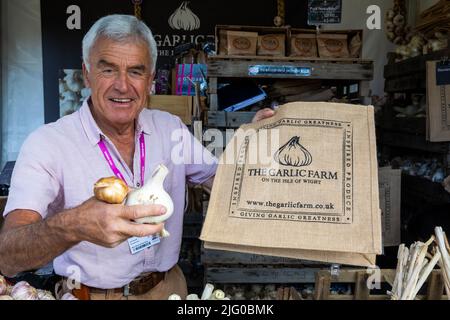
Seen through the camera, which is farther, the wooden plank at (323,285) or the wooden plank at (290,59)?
the wooden plank at (290,59)

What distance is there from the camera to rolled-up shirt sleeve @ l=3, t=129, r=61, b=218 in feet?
4.34

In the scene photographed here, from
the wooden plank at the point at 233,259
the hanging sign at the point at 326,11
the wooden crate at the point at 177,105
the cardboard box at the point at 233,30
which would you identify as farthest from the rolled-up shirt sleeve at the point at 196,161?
the hanging sign at the point at 326,11

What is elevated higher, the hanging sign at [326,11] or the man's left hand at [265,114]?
the hanging sign at [326,11]

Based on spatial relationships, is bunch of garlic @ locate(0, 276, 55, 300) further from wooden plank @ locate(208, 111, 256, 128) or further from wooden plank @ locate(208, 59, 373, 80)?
wooden plank @ locate(208, 59, 373, 80)

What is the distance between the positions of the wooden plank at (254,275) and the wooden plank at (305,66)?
1.08 metres


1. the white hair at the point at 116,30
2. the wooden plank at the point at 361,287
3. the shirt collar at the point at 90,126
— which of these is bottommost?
the wooden plank at the point at 361,287

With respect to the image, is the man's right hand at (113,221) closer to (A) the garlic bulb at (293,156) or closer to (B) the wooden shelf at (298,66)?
(A) the garlic bulb at (293,156)

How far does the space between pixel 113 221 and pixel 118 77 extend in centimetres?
73

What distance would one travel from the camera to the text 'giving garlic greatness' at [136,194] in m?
0.96

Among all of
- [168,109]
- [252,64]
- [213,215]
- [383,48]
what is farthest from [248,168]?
[383,48]

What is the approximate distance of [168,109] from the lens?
334 centimetres

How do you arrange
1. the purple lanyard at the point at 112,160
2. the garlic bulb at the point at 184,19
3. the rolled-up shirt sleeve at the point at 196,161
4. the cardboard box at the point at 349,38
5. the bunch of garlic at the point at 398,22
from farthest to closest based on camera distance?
1. the garlic bulb at the point at 184,19
2. the bunch of garlic at the point at 398,22
3. the cardboard box at the point at 349,38
4. the rolled-up shirt sleeve at the point at 196,161
5. the purple lanyard at the point at 112,160
